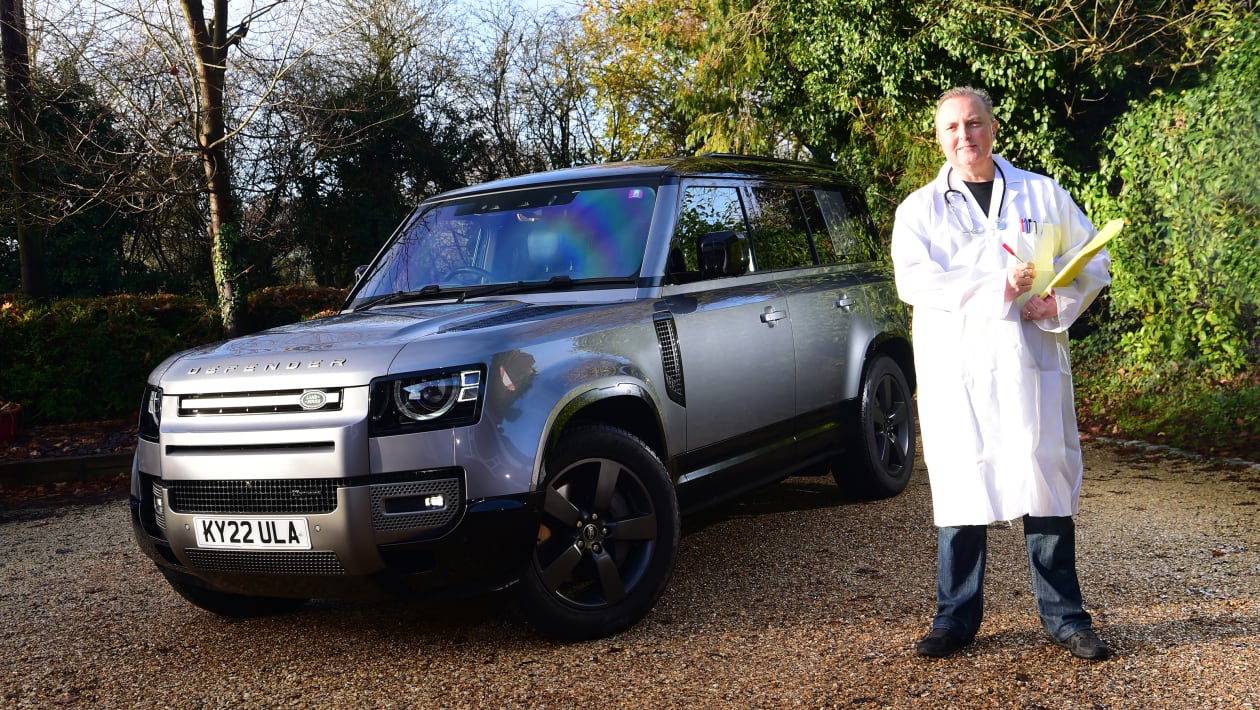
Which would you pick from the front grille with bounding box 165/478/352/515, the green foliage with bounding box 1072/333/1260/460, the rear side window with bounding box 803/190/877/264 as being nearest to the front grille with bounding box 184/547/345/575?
the front grille with bounding box 165/478/352/515

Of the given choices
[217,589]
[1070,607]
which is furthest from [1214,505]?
[217,589]

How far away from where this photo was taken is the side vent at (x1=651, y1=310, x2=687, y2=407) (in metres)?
4.65

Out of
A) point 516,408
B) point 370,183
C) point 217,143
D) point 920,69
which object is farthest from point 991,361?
point 370,183

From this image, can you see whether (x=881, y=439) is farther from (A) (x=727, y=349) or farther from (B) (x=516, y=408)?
(B) (x=516, y=408)

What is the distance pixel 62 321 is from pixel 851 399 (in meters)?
Answer: 8.56

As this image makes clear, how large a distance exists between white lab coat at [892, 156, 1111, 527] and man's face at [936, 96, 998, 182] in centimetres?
9

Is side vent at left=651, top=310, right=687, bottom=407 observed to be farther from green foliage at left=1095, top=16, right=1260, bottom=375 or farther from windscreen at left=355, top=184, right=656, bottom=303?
green foliage at left=1095, top=16, right=1260, bottom=375

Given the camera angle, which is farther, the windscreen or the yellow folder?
the windscreen

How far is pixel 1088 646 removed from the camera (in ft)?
12.3

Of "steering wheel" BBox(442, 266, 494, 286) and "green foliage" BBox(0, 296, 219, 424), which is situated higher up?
"steering wheel" BBox(442, 266, 494, 286)

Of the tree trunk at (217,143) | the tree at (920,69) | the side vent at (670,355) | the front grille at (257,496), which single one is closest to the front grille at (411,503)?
the front grille at (257,496)

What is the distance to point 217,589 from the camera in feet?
13.6

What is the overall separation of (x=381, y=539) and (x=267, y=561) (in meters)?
0.47

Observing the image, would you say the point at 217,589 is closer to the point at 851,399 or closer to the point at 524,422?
the point at 524,422
